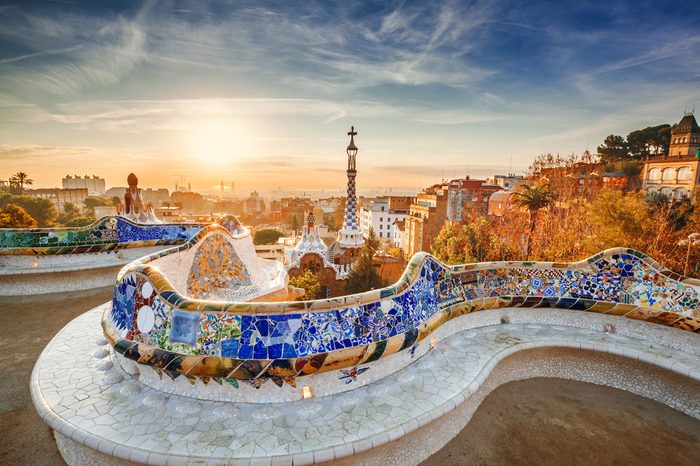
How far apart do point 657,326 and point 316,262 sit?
15168mm

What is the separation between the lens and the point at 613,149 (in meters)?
39.2

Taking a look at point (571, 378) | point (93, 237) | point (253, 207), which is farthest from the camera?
point (253, 207)

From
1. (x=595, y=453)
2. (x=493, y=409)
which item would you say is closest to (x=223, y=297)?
(x=493, y=409)

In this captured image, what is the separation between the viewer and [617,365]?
175 inches

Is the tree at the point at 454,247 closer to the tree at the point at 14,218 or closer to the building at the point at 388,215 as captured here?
the tree at the point at 14,218

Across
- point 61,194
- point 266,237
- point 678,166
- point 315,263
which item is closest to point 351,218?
point 315,263

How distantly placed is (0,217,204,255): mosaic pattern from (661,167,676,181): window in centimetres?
3658

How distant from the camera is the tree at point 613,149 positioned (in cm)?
3856

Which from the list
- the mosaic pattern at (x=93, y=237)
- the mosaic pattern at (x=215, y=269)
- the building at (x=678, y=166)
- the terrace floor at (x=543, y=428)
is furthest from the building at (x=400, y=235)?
the terrace floor at (x=543, y=428)

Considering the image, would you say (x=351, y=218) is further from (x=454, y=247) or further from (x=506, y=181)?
(x=506, y=181)

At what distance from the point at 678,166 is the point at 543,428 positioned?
35.3 metres

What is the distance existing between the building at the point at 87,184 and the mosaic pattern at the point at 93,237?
114274 mm

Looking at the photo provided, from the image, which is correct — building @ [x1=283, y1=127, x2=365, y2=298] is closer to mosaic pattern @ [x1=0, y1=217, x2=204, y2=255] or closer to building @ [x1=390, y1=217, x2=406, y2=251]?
mosaic pattern @ [x1=0, y1=217, x2=204, y2=255]

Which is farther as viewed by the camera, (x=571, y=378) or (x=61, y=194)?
(x=61, y=194)
